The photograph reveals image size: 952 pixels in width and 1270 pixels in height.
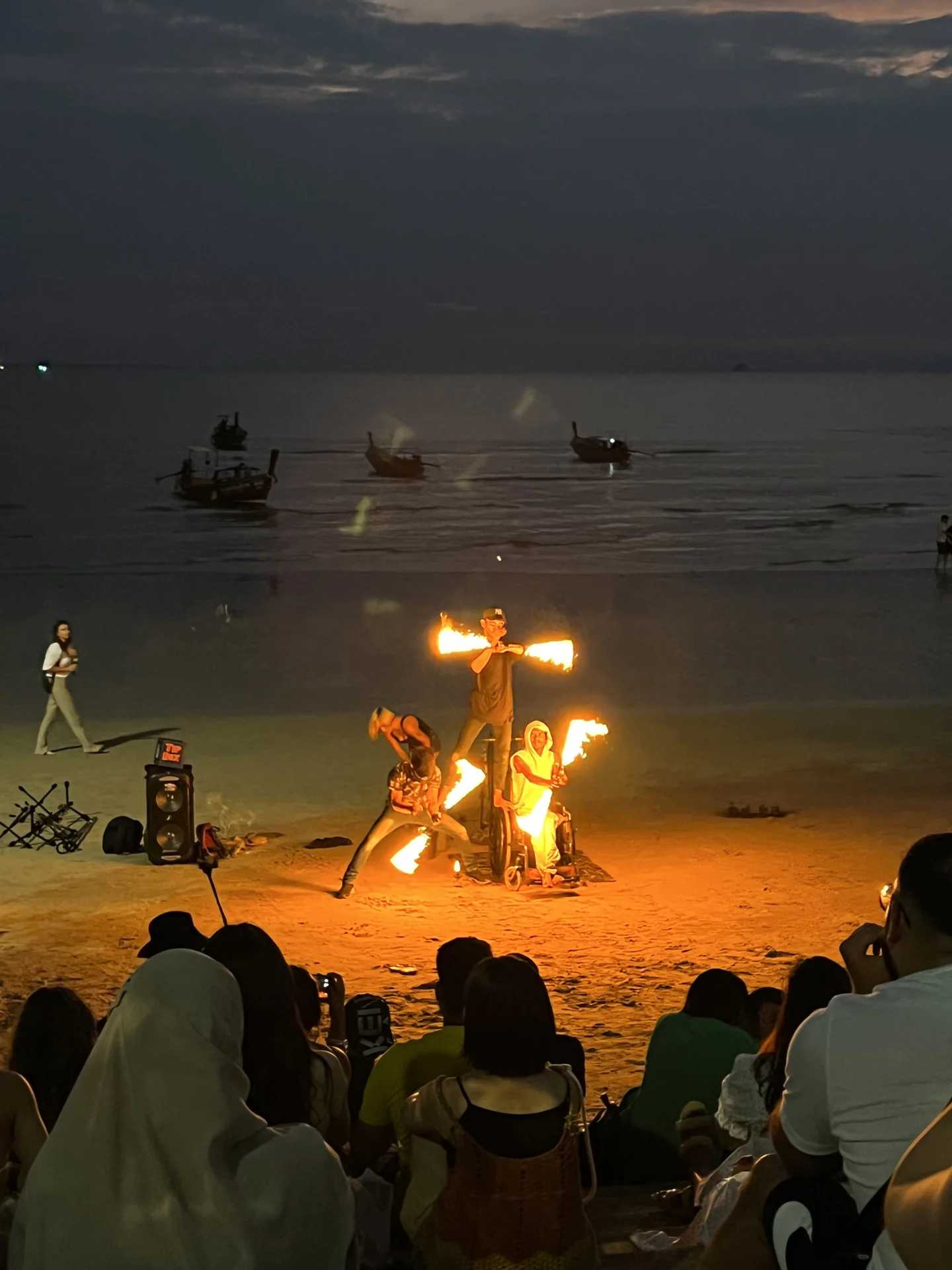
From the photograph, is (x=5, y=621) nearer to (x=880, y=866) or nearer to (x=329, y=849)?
(x=329, y=849)

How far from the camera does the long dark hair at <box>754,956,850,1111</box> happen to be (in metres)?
5.20

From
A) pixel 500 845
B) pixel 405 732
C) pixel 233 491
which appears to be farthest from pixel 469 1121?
pixel 233 491

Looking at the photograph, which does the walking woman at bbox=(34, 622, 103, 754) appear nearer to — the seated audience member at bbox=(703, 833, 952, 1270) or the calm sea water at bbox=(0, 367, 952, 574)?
the seated audience member at bbox=(703, 833, 952, 1270)

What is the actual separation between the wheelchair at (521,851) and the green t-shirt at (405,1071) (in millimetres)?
7881

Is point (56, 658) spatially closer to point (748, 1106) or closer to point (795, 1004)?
point (748, 1106)

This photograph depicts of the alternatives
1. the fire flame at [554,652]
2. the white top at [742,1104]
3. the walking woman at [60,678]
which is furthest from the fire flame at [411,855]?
the white top at [742,1104]

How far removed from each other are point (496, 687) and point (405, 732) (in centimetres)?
140

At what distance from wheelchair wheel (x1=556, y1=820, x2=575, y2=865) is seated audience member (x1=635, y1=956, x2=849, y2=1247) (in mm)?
8164

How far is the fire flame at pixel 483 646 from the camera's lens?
14227 mm

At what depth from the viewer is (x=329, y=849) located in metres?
15.1

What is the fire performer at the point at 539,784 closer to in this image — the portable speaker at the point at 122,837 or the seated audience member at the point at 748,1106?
the portable speaker at the point at 122,837

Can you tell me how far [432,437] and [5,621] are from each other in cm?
9654

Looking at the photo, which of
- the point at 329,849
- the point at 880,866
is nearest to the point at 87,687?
the point at 329,849

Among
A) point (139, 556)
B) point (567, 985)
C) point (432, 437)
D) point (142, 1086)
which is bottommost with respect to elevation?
point (567, 985)
